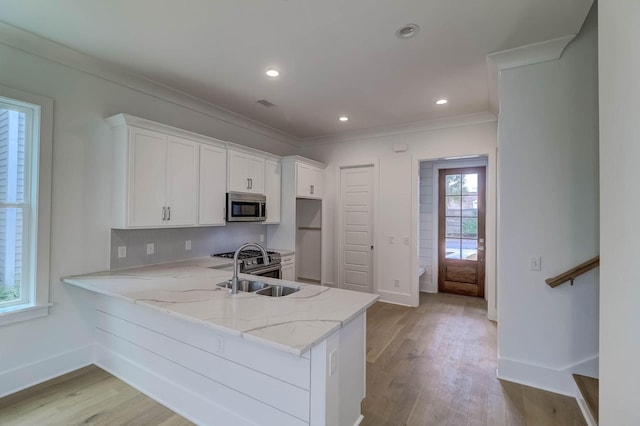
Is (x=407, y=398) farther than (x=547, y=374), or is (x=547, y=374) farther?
(x=547, y=374)

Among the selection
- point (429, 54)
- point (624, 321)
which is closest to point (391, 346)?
point (624, 321)

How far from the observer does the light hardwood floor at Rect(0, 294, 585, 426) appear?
2068 millimetres

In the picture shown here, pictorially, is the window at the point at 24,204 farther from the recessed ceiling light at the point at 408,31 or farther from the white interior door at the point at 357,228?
the white interior door at the point at 357,228

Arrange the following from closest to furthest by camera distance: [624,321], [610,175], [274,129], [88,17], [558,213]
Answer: [624,321], [610,175], [88,17], [558,213], [274,129]

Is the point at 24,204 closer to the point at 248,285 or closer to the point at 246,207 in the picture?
the point at 248,285

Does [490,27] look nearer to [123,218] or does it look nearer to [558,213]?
[558,213]

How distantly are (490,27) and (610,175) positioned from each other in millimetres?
1491

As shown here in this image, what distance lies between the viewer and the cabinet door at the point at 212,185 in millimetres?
3418

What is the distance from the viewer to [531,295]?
2504mm

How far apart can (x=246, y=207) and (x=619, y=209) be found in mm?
3550

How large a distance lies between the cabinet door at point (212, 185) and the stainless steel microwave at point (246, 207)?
10 cm

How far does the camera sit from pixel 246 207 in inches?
157

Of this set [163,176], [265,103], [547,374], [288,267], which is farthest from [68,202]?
[547,374]

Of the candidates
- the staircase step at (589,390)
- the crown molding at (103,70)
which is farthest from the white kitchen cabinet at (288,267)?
the staircase step at (589,390)
